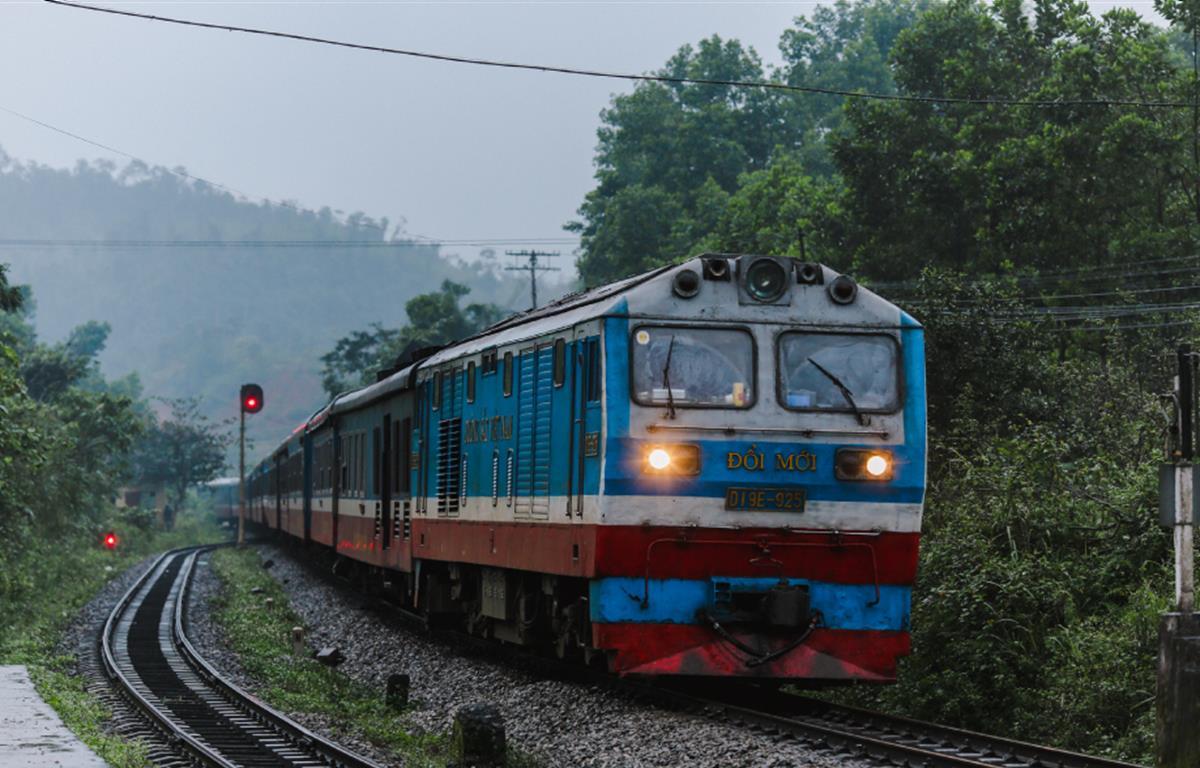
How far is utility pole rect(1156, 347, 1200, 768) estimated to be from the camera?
10055 mm

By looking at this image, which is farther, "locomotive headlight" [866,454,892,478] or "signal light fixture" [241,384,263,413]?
"signal light fixture" [241,384,263,413]

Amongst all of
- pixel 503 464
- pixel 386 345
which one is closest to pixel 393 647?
pixel 503 464

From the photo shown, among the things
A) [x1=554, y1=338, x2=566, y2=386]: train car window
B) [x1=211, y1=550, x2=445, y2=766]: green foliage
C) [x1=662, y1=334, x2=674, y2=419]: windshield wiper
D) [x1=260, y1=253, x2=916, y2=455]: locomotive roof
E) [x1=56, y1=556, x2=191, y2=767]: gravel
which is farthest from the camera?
[x1=211, y1=550, x2=445, y2=766]: green foliage

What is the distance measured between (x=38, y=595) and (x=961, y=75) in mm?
26108

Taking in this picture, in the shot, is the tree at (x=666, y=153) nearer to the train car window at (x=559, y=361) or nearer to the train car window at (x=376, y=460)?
the train car window at (x=376, y=460)

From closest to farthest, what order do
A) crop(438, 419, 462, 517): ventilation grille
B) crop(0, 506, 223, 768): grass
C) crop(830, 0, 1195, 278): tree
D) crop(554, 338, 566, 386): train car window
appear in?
1. crop(0, 506, 223, 768): grass
2. crop(554, 338, 566, 386): train car window
3. crop(438, 419, 462, 517): ventilation grille
4. crop(830, 0, 1195, 278): tree

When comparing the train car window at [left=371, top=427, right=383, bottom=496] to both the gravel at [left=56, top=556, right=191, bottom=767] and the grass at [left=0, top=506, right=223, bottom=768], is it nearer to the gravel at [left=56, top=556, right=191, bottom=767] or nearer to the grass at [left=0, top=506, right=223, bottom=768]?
the gravel at [left=56, top=556, right=191, bottom=767]

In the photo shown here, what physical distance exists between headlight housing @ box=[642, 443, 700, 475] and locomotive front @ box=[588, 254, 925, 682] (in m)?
0.02

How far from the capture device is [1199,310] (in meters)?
27.7

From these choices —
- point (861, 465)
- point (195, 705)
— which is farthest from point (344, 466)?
point (861, 465)

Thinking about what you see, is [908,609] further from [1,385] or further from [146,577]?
[146,577]

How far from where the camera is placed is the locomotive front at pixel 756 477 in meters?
12.4

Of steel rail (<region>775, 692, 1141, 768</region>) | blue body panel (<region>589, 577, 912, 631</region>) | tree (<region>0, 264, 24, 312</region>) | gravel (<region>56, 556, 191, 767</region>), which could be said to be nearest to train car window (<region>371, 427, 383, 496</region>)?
gravel (<region>56, 556, 191, 767</region>)

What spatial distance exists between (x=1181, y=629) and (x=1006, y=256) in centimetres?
2971
